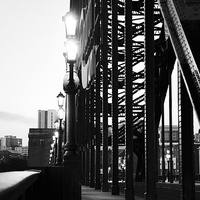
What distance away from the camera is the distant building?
124m

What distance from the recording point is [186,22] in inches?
149

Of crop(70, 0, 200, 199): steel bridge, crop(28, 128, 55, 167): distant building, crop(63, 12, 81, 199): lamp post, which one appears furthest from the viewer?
crop(28, 128, 55, 167): distant building

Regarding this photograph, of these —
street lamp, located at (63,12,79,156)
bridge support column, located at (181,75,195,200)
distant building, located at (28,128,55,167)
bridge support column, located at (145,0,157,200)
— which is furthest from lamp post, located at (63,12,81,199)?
distant building, located at (28,128,55,167)

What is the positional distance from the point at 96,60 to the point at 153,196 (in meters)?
17.1

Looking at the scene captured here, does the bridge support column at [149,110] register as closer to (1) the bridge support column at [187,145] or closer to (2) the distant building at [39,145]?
(1) the bridge support column at [187,145]

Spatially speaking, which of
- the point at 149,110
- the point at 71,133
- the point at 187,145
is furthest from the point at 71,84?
the point at 187,145

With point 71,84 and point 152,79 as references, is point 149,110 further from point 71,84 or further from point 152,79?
point 71,84

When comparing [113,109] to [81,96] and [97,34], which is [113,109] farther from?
[81,96]

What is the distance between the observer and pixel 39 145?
415 ft

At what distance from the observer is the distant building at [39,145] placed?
12444 cm

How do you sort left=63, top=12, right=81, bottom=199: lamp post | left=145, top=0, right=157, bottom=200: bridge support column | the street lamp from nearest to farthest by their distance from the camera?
left=63, top=12, right=81, bottom=199: lamp post, the street lamp, left=145, top=0, right=157, bottom=200: bridge support column

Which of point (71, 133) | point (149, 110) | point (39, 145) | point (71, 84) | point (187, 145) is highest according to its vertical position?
point (39, 145)

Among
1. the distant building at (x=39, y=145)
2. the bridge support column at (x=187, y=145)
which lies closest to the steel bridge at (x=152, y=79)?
the bridge support column at (x=187, y=145)

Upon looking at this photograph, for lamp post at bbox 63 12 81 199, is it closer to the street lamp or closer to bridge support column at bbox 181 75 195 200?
the street lamp
